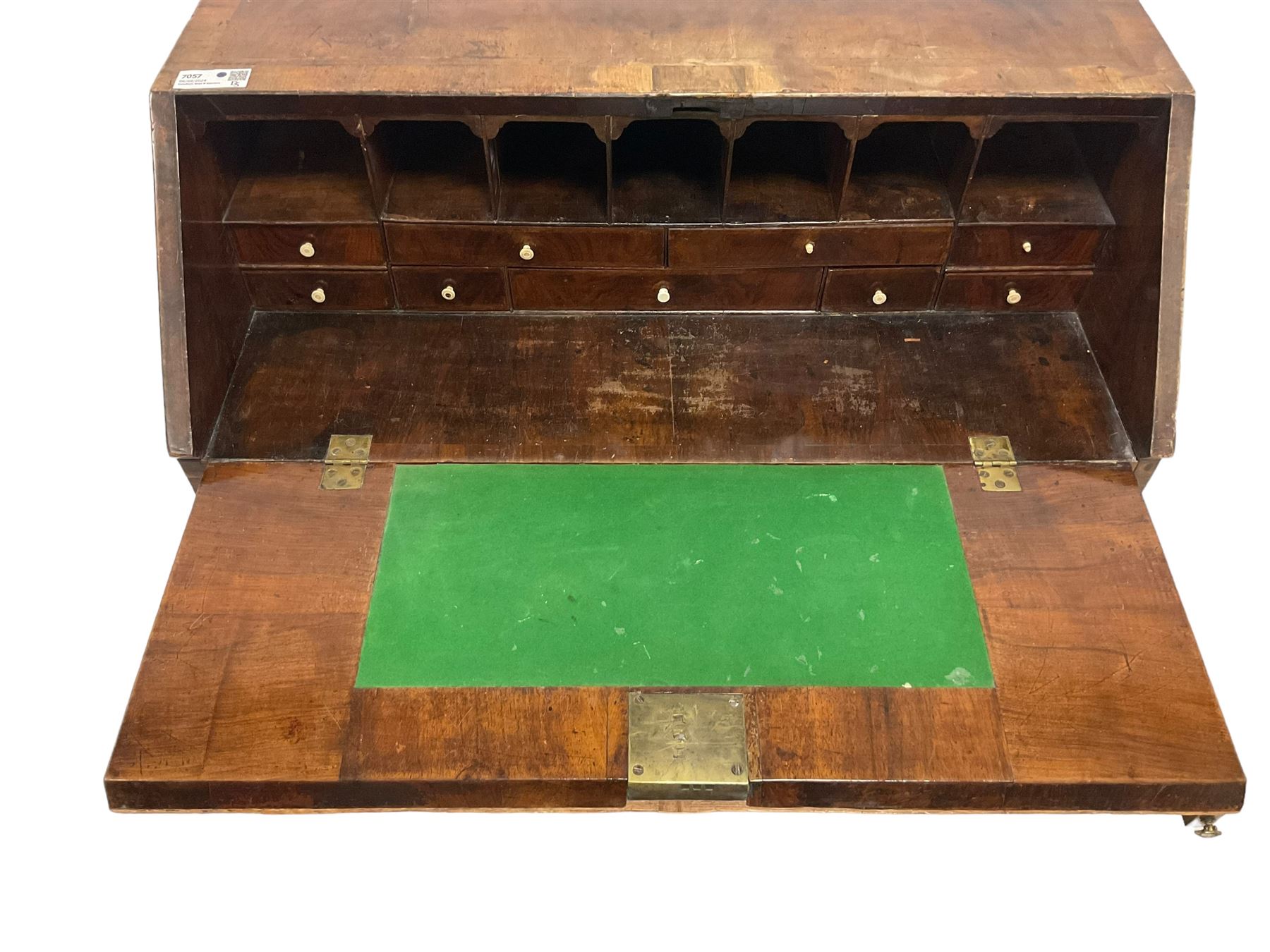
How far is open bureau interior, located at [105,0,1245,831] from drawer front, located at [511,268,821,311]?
0.01 metres

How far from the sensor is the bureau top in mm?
2586

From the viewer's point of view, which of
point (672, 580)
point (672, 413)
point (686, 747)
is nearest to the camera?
point (686, 747)

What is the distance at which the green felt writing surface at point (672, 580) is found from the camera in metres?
2.40

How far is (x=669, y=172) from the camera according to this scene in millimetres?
3020

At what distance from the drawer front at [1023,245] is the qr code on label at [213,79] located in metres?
1.70

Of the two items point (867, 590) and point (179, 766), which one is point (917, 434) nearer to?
point (867, 590)

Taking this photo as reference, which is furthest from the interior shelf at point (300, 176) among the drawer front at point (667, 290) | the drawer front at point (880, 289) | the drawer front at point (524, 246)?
the drawer front at point (880, 289)

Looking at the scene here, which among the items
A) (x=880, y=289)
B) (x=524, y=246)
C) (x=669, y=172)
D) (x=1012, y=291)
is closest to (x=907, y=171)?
(x=880, y=289)

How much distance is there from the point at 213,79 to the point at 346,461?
2.87 feet

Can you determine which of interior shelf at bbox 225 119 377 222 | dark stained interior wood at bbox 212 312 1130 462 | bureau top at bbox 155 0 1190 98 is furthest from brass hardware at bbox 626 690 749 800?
interior shelf at bbox 225 119 377 222

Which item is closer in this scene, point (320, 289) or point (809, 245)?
point (809, 245)

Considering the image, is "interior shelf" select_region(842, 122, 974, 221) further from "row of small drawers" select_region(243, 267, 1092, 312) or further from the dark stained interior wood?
the dark stained interior wood

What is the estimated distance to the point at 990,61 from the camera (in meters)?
2.66

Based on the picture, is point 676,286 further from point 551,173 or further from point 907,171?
point 907,171
